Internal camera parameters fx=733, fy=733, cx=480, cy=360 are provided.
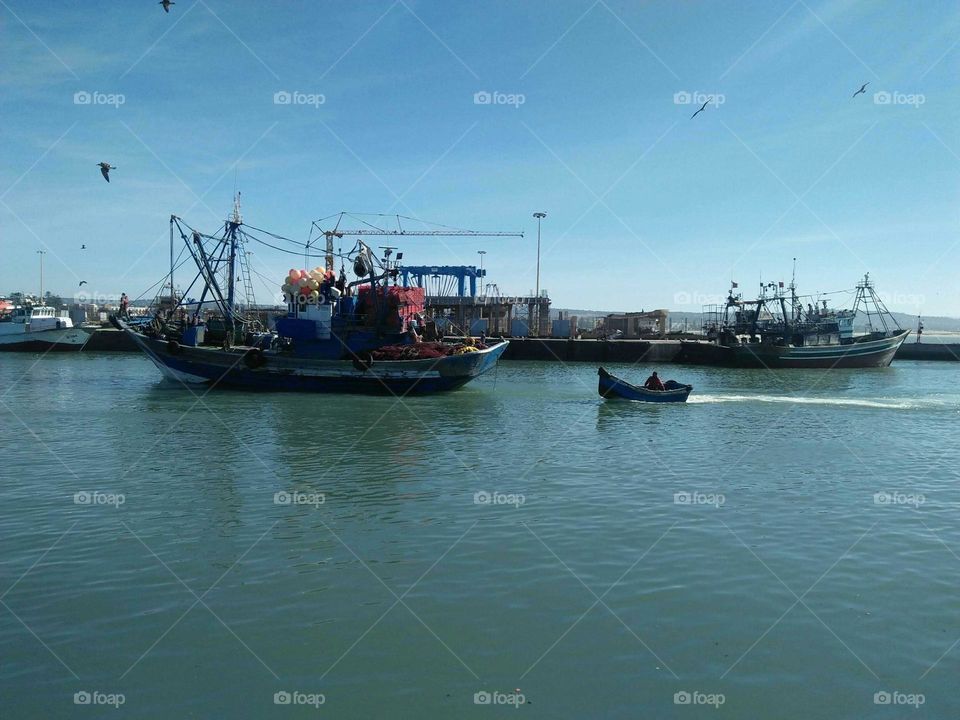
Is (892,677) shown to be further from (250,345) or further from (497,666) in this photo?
(250,345)

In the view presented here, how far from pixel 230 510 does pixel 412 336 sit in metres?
26.2

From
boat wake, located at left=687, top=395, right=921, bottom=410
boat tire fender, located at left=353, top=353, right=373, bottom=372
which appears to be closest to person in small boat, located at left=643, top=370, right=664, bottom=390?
boat wake, located at left=687, top=395, right=921, bottom=410

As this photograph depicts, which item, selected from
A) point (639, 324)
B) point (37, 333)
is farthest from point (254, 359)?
point (639, 324)

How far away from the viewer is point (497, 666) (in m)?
8.77

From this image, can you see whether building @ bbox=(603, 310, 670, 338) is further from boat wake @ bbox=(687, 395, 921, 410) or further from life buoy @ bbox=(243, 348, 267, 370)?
life buoy @ bbox=(243, 348, 267, 370)

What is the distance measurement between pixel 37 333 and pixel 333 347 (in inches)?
1951

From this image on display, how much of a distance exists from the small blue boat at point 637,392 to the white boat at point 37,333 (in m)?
61.5

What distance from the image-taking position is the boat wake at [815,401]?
3825 centimetres

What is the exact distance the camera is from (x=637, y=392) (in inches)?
1448

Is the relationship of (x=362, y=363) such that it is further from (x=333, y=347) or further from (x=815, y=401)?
(x=815, y=401)

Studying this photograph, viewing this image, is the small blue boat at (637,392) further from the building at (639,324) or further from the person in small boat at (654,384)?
the building at (639,324)

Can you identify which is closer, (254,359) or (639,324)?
(254,359)

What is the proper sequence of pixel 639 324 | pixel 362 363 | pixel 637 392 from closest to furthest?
pixel 637 392 < pixel 362 363 < pixel 639 324

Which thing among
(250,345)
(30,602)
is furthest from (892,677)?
(250,345)
